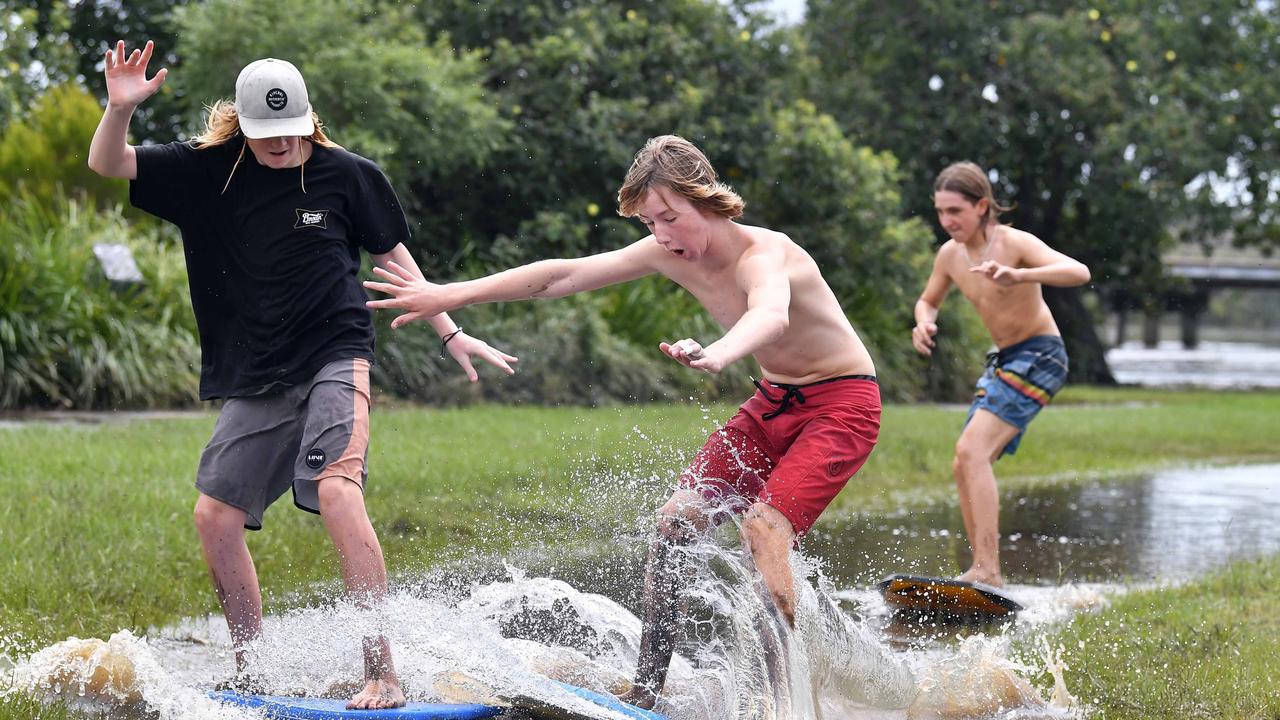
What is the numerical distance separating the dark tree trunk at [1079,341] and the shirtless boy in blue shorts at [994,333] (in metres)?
19.5

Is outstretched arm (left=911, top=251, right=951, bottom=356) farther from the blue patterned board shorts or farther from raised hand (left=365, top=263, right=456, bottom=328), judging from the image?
raised hand (left=365, top=263, right=456, bottom=328)

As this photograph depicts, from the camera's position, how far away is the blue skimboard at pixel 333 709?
3.81 m

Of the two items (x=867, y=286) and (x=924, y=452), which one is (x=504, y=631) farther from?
(x=867, y=286)

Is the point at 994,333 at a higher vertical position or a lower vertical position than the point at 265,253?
lower

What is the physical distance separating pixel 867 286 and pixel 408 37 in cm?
600

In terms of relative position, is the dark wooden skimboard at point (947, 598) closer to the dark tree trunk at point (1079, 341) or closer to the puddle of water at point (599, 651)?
the puddle of water at point (599, 651)

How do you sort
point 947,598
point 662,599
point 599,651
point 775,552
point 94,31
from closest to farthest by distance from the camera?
point 775,552, point 662,599, point 599,651, point 947,598, point 94,31

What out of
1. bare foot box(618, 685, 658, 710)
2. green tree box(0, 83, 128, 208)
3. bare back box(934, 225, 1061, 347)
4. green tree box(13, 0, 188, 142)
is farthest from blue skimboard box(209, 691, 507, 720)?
green tree box(13, 0, 188, 142)

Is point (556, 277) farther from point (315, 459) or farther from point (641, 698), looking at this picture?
point (641, 698)

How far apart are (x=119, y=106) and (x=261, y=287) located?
0.64 metres

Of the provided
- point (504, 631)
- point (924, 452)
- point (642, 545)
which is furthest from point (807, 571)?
point (924, 452)

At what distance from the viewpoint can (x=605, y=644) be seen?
16.0ft

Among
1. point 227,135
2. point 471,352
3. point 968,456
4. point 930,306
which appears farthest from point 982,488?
point 227,135

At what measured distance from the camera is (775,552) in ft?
13.5
